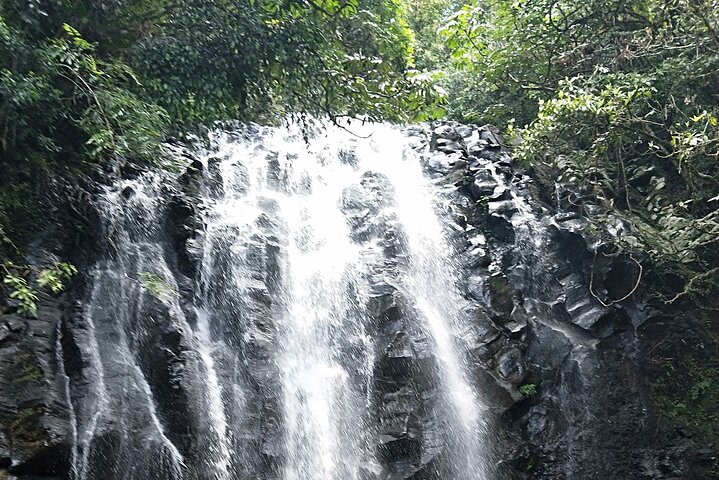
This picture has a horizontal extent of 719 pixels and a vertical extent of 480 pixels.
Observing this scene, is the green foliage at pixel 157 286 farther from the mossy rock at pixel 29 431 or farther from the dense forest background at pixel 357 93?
the mossy rock at pixel 29 431

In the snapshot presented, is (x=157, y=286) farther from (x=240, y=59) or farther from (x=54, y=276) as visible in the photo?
(x=240, y=59)

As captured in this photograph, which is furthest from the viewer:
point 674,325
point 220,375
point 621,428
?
point 674,325

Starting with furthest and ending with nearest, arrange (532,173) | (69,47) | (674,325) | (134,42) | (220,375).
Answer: (532,173) → (674,325) → (134,42) → (220,375) → (69,47)

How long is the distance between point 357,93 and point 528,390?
4.89m

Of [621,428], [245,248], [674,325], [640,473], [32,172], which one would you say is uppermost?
[32,172]

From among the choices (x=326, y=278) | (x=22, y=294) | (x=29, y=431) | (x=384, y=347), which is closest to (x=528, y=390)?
(x=384, y=347)

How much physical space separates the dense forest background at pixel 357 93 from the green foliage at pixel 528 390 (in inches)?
87.0

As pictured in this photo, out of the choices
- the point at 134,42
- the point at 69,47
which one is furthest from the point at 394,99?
the point at 69,47

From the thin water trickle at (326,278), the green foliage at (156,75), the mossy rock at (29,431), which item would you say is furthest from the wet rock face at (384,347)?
the green foliage at (156,75)

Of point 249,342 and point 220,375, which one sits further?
point 249,342

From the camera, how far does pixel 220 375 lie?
7148 millimetres

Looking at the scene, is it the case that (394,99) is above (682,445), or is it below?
above

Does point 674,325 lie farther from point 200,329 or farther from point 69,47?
point 69,47

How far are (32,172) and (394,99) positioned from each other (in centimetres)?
475
